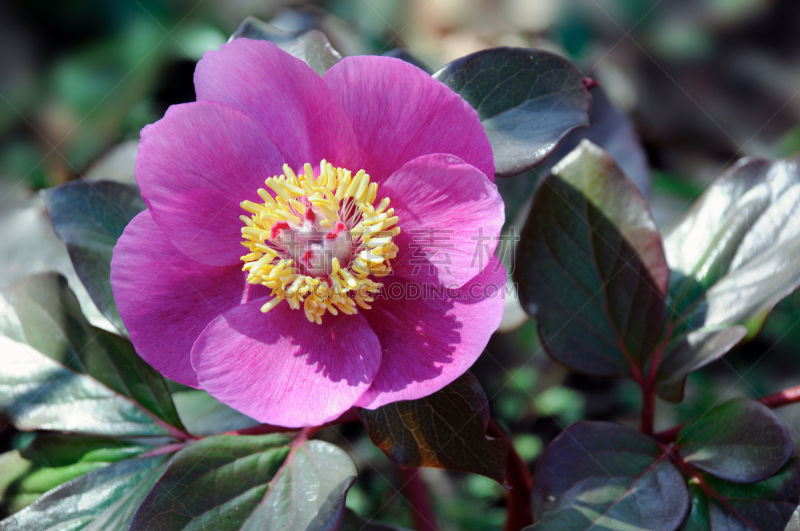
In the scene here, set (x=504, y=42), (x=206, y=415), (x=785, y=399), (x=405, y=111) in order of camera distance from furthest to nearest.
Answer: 1. (x=504, y=42)
2. (x=206, y=415)
3. (x=785, y=399)
4. (x=405, y=111)

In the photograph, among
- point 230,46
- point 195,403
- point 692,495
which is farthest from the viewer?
point 195,403

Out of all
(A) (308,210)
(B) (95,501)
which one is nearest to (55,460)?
(B) (95,501)

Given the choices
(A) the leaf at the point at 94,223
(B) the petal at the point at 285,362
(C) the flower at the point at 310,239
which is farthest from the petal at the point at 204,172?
(A) the leaf at the point at 94,223

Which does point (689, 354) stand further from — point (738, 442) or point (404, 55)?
point (404, 55)

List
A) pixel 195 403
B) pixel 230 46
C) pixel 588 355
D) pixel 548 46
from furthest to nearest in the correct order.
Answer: pixel 548 46
pixel 195 403
pixel 588 355
pixel 230 46

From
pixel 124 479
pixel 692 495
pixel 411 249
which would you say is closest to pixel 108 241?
pixel 124 479

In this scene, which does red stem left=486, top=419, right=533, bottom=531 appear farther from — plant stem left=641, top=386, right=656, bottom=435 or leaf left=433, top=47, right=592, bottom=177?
leaf left=433, top=47, right=592, bottom=177

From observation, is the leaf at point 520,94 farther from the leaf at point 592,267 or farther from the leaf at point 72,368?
the leaf at point 72,368

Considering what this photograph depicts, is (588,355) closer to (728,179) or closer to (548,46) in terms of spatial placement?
(728,179)
